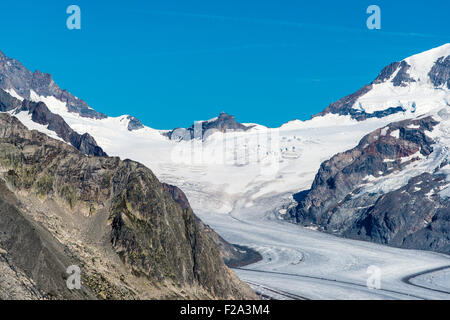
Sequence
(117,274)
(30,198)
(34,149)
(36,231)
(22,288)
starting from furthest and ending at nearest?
(34,149), (30,198), (117,274), (36,231), (22,288)

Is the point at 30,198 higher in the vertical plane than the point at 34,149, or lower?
lower

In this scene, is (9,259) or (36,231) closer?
(9,259)
